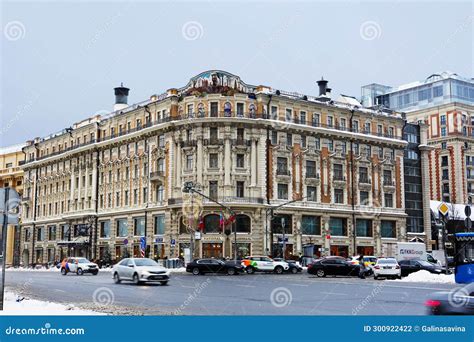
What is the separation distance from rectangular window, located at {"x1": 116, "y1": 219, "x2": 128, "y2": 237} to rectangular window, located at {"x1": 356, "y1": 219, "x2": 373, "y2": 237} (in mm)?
26579

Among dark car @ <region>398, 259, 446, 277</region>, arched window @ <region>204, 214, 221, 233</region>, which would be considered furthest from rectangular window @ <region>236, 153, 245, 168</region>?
dark car @ <region>398, 259, 446, 277</region>

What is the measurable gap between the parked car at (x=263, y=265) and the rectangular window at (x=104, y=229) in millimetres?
29504

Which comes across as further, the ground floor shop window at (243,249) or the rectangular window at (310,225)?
the rectangular window at (310,225)

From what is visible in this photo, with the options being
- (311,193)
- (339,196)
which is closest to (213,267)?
(311,193)

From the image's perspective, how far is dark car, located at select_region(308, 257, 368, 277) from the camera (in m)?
40.7

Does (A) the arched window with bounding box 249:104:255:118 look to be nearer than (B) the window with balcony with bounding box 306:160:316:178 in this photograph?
Yes

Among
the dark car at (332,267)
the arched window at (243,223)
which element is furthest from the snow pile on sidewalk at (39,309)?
the arched window at (243,223)

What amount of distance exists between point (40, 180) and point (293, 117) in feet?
135

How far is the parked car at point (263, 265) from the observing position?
4703cm

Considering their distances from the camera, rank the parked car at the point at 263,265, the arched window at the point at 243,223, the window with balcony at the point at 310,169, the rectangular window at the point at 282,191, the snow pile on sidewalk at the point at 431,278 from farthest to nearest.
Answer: the window with balcony at the point at 310,169
the rectangular window at the point at 282,191
the arched window at the point at 243,223
the parked car at the point at 263,265
the snow pile on sidewalk at the point at 431,278

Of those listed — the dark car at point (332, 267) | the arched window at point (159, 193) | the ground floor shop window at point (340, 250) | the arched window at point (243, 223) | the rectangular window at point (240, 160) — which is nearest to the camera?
the dark car at point (332, 267)

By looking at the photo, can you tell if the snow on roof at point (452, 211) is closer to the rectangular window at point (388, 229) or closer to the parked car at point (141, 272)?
the rectangular window at point (388, 229)

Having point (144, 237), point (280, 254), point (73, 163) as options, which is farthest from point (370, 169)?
point (73, 163)

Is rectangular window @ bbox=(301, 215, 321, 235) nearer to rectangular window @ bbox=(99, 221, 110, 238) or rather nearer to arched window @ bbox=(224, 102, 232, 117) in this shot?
arched window @ bbox=(224, 102, 232, 117)
